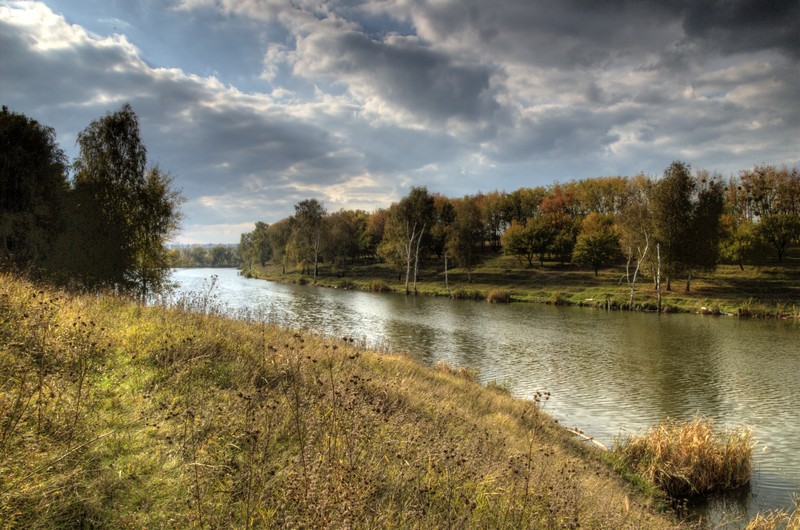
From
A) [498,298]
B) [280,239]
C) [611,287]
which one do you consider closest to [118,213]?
[498,298]

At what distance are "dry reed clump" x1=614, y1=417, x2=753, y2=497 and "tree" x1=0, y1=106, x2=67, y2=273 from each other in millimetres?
33875

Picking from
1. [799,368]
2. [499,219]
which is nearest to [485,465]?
[799,368]

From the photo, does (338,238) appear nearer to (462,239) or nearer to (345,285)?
(345,285)

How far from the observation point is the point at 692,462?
10.7 meters

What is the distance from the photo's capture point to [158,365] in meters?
8.01

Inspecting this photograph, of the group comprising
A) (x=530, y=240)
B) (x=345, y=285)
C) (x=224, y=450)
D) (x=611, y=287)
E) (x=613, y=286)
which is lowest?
(x=345, y=285)

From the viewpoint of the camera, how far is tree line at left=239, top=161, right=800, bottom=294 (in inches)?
2056

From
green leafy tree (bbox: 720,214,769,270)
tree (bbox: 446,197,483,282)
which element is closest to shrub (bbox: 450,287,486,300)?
tree (bbox: 446,197,483,282)

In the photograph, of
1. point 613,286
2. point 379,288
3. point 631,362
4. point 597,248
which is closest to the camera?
point 631,362

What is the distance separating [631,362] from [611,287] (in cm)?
3898

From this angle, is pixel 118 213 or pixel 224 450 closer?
pixel 224 450

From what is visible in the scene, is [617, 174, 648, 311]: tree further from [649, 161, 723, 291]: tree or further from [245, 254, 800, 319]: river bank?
[245, 254, 800, 319]: river bank

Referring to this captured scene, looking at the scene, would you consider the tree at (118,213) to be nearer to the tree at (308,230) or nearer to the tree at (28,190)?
the tree at (28,190)

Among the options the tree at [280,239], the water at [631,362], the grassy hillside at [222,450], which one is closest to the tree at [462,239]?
the water at [631,362]
